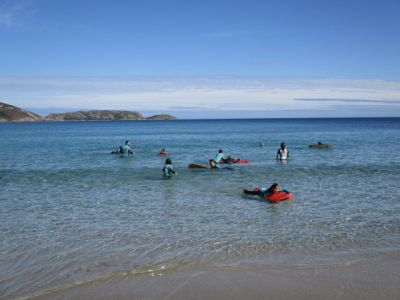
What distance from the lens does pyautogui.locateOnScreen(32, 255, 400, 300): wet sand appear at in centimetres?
897

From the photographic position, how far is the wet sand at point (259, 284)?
897cm

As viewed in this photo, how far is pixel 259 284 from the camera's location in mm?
9516

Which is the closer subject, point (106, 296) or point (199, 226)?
point (106, 296)

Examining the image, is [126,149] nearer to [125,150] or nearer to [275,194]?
[125,150]

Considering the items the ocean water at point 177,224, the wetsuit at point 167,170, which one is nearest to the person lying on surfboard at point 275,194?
the ocean water at point 177,224

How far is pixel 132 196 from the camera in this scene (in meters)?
20.5

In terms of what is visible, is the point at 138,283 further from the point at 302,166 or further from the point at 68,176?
the point at 302,166

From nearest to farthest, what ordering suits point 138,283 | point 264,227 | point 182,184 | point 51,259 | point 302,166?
point 138,283 → point 51,259 → point 264,227 → point 182,184 → point 302,166

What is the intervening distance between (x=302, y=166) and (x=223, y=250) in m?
21.5

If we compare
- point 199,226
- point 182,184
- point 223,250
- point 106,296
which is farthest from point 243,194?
point 106,296

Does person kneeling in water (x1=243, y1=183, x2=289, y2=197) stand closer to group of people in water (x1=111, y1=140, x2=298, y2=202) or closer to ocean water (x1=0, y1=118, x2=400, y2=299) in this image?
group of people in water (x1=111, y1=140, x2=298, y2=202)

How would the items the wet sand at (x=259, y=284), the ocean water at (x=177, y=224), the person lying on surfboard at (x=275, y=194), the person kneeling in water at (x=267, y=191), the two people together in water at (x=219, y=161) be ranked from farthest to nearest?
the two people together in water at (x=219, y=161)
the person kneeling in water at (x=267, y=191)
the person lying on surfboard at (x=275, y=194)
the ocean water at (x=177, y=224)
the wet sand at (x=259, y=284)

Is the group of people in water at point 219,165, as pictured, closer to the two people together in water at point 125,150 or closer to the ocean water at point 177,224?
the two people together in water at point 125,150

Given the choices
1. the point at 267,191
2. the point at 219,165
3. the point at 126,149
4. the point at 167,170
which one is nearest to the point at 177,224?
the point at 267,191
